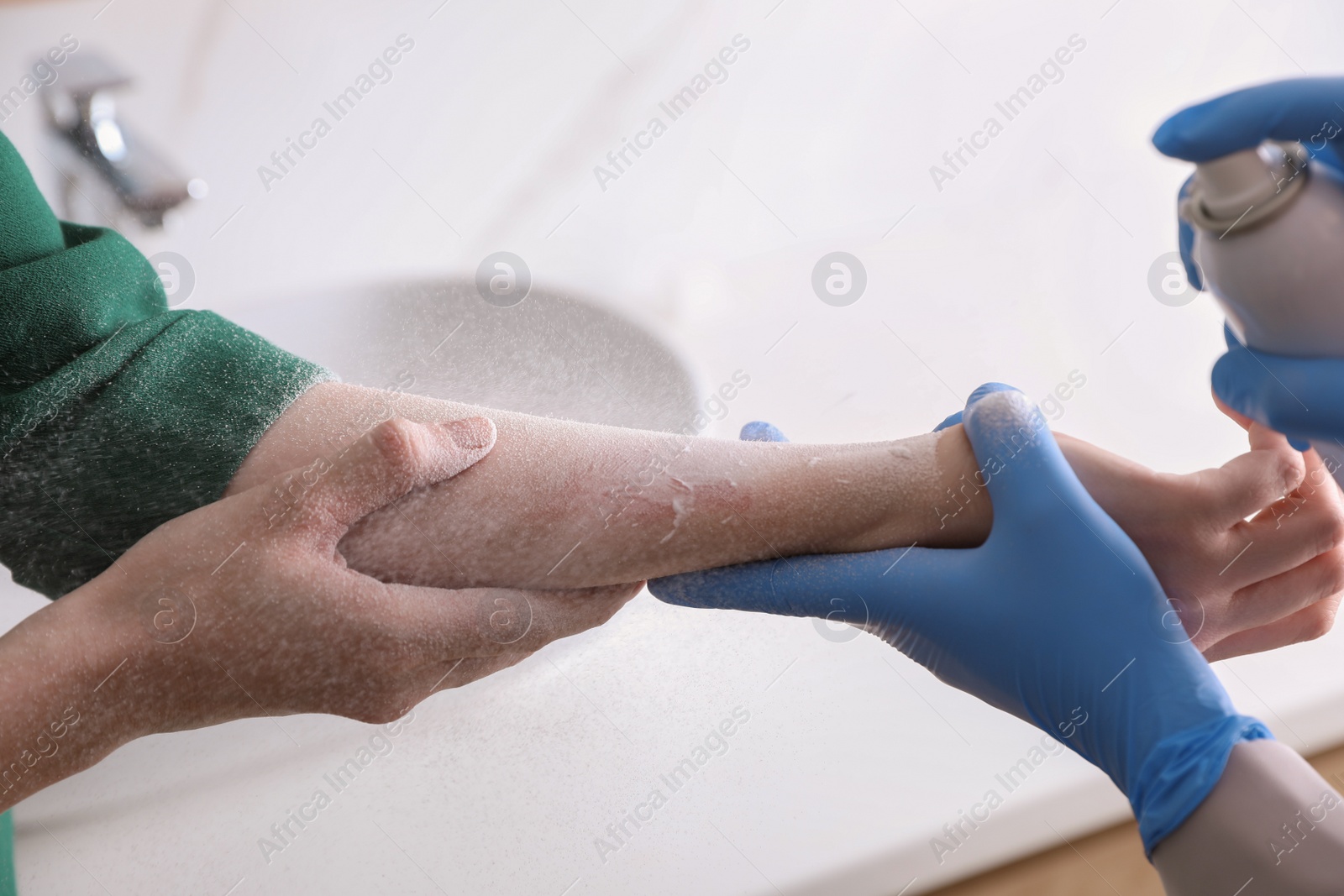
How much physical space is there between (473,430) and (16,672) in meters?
0.28

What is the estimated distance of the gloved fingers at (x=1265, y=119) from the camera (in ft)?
1.32

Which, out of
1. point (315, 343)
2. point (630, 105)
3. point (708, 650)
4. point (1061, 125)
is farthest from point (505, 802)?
point (1061, 125)

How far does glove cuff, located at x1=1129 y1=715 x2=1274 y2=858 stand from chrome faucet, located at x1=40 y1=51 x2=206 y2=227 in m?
1.07

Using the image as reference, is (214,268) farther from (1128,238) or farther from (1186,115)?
(1128,238)


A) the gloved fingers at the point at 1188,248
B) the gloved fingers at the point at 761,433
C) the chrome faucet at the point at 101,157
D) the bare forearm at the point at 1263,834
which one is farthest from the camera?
the chrome faucet at the point at 101,157

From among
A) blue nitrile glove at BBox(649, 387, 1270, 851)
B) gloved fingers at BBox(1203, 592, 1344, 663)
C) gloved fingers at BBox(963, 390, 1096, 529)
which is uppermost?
gloved fingers at BBox(1203, 592, 1344, 663)

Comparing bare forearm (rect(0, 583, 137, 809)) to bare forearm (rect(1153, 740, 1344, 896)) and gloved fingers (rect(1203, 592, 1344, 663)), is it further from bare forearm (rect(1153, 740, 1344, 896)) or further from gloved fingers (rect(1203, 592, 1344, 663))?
gloved fingers (rect(1203, 592, 1344, 663))

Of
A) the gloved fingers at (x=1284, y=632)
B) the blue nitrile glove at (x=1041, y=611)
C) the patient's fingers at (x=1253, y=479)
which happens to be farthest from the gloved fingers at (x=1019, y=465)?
the gloved fingers at (x=1284, y=632)

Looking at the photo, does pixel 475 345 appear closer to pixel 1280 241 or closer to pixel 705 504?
pixel 705 504

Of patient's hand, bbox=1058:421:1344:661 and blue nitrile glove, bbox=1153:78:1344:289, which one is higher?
blue nitrile glove, bbox=1153:78:1344:289

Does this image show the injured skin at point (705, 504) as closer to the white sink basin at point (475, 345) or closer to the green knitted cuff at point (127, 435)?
the green knitted cuff at point (127, 435)

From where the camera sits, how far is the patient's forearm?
57 centimetres

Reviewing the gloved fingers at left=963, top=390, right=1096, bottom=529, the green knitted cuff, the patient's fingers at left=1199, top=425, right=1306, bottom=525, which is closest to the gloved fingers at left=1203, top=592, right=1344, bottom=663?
the patient's fingers at left=1199, top=425, right=1306, bottom=525

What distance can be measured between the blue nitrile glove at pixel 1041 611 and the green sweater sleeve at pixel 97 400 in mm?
316
